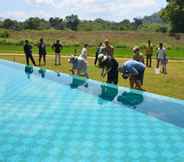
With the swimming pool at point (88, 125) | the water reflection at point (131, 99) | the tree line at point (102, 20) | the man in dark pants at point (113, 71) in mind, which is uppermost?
the tree line at point (102, 20)

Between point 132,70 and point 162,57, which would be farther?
point 162,57

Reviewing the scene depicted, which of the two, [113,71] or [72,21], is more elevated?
[72,21]

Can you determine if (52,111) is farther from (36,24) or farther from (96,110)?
(36,24)

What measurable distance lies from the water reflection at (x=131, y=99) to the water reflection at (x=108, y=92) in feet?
0.98

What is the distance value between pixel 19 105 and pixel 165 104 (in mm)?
4017

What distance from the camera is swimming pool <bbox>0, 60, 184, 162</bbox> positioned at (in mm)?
7539

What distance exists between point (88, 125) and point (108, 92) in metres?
3.13

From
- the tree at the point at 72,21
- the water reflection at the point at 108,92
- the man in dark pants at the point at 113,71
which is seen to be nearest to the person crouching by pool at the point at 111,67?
the man in dark pants at the point at 113,71

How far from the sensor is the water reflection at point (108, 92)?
11820 millimetres

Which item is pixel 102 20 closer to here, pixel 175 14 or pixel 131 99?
pixel 175 14

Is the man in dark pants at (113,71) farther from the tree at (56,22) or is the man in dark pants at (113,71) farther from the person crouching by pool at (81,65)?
the tree at (56,22)

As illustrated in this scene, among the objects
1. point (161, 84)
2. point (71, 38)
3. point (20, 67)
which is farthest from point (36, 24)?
point (161, 84)

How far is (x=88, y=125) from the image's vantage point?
30.7ft

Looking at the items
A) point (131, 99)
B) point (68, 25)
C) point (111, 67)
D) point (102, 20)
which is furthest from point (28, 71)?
point (102, 20)
